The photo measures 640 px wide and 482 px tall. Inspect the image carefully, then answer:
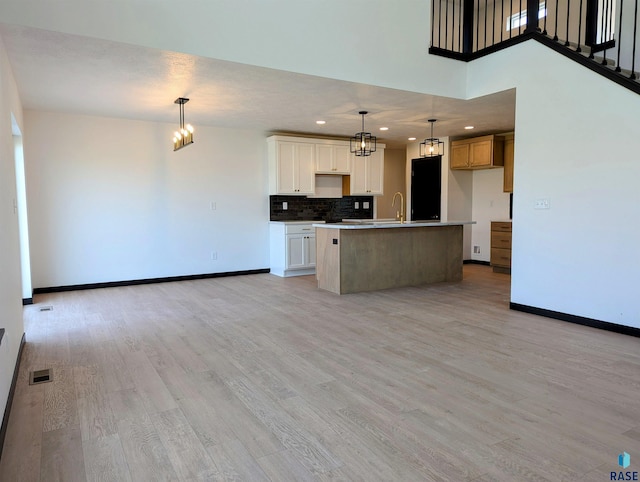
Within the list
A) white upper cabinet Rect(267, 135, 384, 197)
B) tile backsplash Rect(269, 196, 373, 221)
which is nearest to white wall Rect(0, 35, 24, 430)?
white upper cabinet Rect(267, 135, 384, 197)

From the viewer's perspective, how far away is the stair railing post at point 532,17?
178 inches

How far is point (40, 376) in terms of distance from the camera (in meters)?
2.98

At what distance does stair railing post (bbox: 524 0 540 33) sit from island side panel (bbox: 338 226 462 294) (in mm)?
2783

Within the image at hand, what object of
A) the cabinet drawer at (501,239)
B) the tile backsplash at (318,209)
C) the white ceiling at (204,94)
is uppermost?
the white ceiling at (204,94)

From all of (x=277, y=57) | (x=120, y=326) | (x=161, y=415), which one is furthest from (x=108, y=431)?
(x=277, y=57)

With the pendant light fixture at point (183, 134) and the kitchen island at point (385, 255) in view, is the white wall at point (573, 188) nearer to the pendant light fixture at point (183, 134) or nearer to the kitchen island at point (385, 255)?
the kitchen island at point (385, 255)

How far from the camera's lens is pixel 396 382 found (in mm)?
2807

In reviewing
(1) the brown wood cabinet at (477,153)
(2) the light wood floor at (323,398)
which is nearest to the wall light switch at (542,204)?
(2) the light wood floor at (323,398)

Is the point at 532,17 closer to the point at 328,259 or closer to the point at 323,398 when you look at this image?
the point at 328,259

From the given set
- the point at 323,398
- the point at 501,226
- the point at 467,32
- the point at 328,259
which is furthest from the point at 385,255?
the point at 323,398

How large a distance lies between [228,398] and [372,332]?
1681 mm

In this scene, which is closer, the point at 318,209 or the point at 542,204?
the point at 542,204

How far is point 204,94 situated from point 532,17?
3.67m

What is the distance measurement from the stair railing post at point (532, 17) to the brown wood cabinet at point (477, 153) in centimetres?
293
